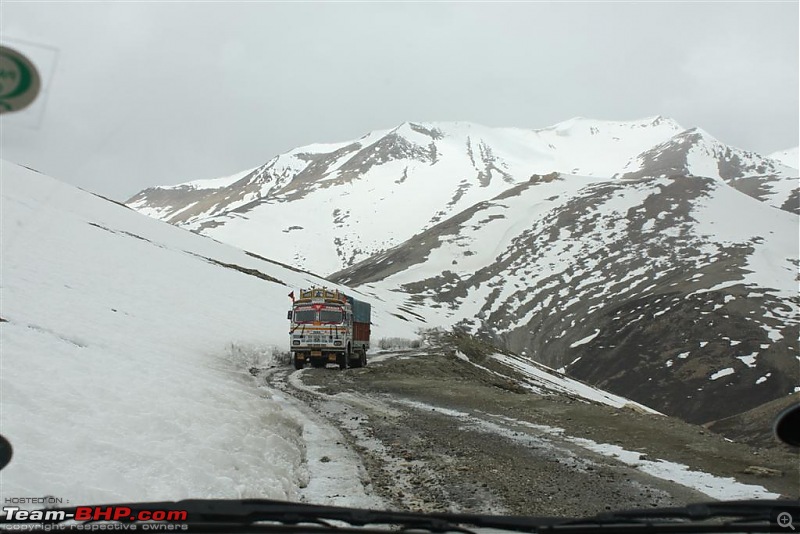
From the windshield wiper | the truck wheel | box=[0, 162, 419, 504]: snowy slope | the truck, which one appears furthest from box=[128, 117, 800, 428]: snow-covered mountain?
the windshield wiper

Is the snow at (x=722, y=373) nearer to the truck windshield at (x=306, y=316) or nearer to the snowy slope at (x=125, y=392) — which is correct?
the snowy slope at (x=125, y=392)

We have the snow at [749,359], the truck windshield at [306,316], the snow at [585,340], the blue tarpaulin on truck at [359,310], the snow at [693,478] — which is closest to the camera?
the snow at [693,478]

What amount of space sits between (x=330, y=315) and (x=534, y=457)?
21998 mm

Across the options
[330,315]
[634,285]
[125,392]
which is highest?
[634,285]

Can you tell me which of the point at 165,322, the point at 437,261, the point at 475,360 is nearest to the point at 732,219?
the point at 437,261

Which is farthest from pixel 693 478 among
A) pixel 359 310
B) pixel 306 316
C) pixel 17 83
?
pixel 359 310

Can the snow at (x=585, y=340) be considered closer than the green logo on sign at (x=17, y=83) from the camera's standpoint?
No

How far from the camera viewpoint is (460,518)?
14.0 feet

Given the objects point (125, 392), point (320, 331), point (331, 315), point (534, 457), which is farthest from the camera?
point (331, 315)

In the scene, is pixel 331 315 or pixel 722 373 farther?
pixel 722 373

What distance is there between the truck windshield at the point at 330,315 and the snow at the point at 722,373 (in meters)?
73.6

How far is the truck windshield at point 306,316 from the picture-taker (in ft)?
108

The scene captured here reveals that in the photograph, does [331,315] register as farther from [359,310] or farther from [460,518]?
[460,518]

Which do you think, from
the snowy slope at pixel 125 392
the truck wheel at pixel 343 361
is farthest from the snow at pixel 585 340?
the truck wheel at pixel 343 361
